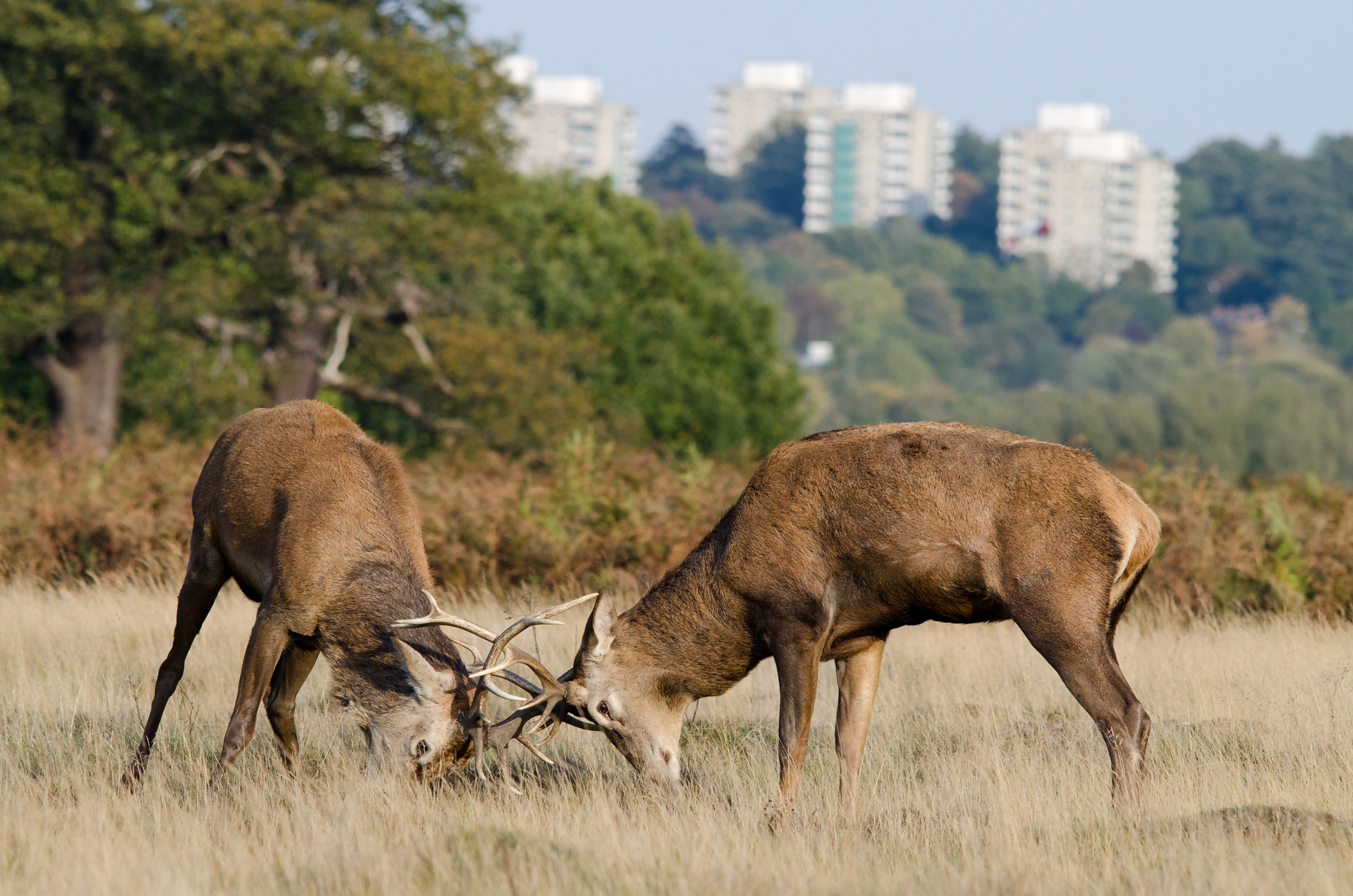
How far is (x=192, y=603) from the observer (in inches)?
301

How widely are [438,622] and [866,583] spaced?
1.93 meters

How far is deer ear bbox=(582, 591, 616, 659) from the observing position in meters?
6.99

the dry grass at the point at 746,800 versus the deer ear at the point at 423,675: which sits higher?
the deer ear at the point at 423,675

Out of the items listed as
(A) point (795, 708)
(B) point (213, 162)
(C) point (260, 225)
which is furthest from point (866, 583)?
(B) point (213, 162)

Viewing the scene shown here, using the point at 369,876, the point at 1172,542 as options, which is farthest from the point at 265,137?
the point at 369,876

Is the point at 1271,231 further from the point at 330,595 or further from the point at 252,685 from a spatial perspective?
the point at 252,685

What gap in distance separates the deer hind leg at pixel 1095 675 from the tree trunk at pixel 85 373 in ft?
68.5

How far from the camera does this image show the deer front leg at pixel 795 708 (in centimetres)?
655

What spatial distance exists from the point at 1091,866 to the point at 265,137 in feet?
73.0

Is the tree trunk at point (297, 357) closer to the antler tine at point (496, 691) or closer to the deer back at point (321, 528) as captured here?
the deer back at point (321, 528)

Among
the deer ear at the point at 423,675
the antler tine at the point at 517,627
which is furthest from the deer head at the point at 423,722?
the antler tine at the point at 517,627

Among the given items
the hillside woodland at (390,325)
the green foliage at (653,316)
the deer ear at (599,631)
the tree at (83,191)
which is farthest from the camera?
the green foliage at (653,316)

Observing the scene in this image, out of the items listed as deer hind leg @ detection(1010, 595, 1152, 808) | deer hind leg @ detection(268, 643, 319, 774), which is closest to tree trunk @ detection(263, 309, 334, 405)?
deer hind leg @ detection(268, 643, 319, 774)

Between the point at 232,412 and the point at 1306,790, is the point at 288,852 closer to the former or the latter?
the point at 1306,790
